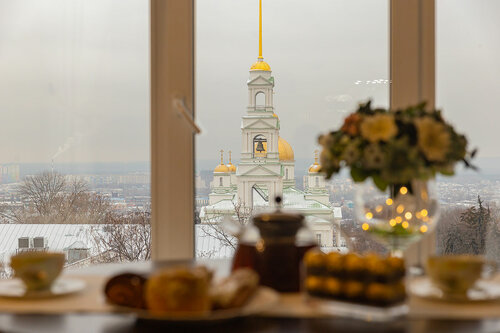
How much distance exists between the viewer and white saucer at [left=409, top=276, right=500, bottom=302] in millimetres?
1200

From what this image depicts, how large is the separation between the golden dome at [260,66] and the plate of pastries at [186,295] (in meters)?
1.18

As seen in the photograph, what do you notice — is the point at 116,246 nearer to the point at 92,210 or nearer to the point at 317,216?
the point at 92,210

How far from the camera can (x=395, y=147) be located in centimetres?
133

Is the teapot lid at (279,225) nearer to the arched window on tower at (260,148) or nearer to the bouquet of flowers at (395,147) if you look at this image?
the bouquet of flowers at (395,147)

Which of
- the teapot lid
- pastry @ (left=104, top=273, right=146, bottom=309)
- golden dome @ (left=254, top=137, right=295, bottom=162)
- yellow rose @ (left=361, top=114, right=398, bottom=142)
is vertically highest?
yellow rose @ (left=361, top=114, right=398, bottom=142)

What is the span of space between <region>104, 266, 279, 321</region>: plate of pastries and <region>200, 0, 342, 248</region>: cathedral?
1.05 meters

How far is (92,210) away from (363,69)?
1148mm

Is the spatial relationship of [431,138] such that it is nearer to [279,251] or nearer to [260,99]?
[279,251]

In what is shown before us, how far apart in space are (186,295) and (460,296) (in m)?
0.57

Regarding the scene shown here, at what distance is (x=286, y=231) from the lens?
4.17ft

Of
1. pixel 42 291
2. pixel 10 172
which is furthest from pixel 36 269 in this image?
pixel 10 172

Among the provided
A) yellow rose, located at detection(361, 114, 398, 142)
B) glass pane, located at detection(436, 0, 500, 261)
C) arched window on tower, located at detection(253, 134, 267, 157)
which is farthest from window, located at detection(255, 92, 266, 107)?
yellow rose, located at detection(361, 114, 398, 142)

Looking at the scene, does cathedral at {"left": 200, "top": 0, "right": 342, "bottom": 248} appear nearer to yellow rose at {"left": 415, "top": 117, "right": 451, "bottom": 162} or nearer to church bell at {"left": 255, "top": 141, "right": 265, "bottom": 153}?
church bell at {"left": 255, "top": 141, "right": 265, "bottom": 153}

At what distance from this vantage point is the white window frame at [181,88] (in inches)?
83.9
